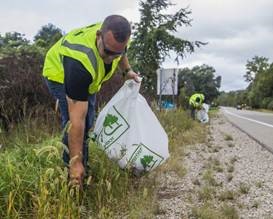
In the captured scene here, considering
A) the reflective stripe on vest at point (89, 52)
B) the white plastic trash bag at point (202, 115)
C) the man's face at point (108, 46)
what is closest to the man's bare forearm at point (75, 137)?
the reflective stripe on vest at point (89, 52)

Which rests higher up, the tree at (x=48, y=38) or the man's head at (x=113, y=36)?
the tree at (x=48, y=38)

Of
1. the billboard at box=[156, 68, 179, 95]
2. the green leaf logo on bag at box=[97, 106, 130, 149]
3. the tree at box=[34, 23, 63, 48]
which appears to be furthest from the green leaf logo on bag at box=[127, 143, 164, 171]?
the tree at box=[34, 23, 63, 48]

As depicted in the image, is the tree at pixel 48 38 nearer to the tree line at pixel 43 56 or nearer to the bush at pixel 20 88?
the tree line at pixel 43 56

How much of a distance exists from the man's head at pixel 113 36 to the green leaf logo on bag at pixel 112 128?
127cm

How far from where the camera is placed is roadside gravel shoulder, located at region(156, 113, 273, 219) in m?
4.34

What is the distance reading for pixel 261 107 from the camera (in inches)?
3971

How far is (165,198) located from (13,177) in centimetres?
165

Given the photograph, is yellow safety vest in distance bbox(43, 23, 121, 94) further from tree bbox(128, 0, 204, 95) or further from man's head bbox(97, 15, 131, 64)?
tree bbox(128, 0, 204, 95)

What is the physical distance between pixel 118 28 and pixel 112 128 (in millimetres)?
1549

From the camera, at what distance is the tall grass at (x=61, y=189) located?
137 inches

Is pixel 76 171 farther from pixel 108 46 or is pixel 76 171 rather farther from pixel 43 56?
pixel 43 56

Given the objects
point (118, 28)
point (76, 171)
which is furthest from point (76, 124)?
point (118, 28)

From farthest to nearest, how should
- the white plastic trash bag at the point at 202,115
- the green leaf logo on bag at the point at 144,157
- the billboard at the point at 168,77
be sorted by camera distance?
the white plastic trash bag at the point at 202,115 → the billboard at the point at 168,77 → the green leaf logo on bag at the point at 144,157

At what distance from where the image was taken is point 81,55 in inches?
147
